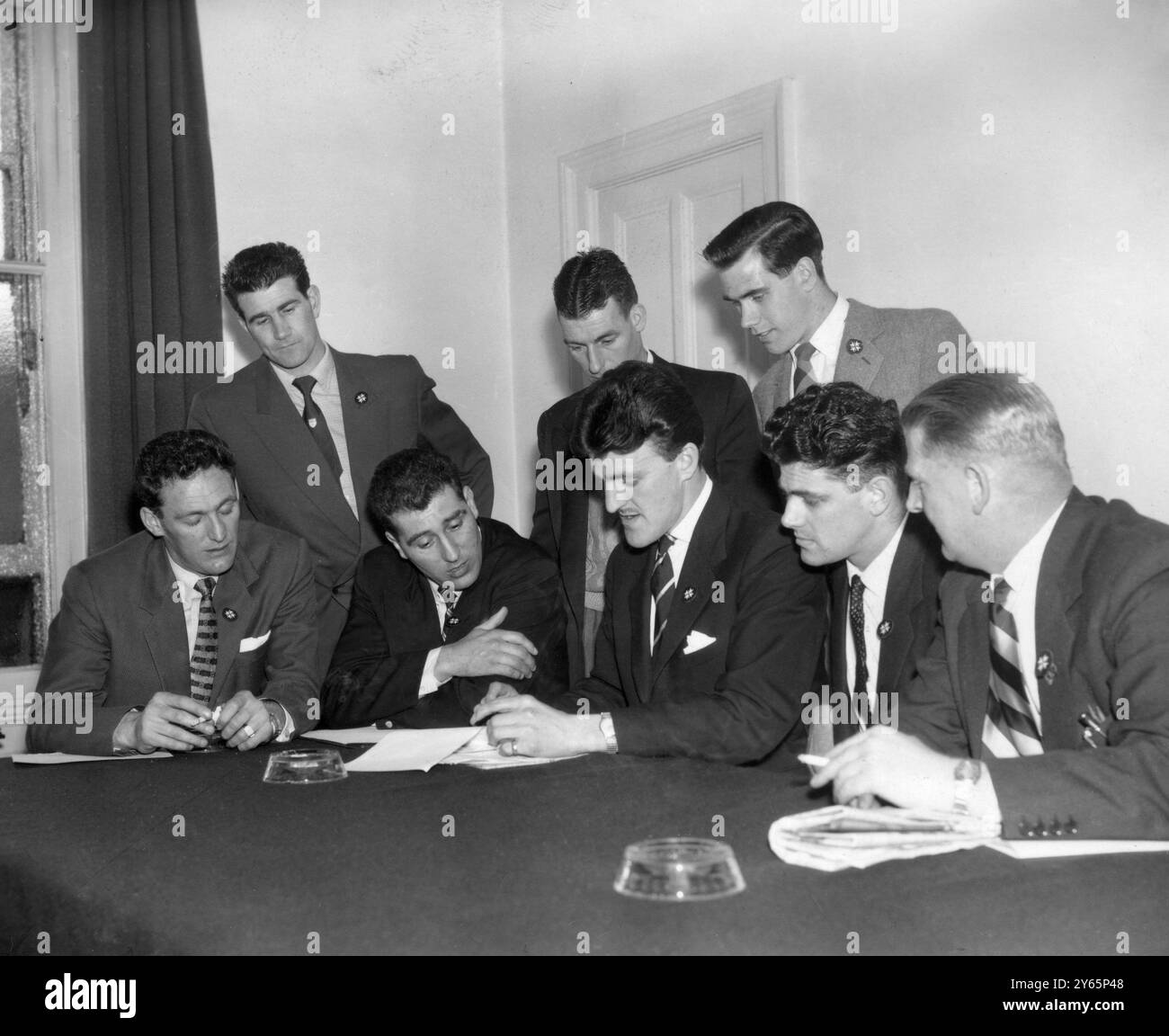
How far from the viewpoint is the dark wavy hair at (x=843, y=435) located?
98.3 inches

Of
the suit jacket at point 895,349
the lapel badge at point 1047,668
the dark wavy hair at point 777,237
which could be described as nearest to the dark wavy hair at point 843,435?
the suit jacket at point 895,349

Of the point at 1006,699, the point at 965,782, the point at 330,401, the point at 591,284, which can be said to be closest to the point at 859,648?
the point at 1006,699

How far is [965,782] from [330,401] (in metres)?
2.58

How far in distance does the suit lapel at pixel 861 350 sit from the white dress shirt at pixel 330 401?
150 centimetres

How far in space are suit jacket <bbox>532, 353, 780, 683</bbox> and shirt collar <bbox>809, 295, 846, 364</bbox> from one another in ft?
0.80

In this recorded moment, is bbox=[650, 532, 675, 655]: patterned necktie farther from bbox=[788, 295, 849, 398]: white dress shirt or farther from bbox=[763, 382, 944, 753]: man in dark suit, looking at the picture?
bbox=[788, 295, 849, 398]: white dress shirt

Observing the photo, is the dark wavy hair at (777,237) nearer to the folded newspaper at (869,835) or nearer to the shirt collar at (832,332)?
the shirt collar at (832,332)

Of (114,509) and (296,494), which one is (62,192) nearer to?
(114,509)

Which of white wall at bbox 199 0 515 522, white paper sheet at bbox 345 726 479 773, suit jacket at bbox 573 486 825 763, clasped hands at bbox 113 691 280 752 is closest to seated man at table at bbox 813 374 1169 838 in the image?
suit jacket at bbox 573 486 825 763

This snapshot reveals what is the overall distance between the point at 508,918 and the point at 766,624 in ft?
3.97

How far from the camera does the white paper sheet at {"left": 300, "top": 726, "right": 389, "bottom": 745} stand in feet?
8.62

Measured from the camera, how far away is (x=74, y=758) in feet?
8.63

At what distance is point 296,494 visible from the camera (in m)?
3.70
